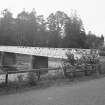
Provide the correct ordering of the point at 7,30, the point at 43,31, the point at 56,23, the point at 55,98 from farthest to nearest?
the point at 56,23, the point at 43,31, the point at 7,30, the point at 55,98

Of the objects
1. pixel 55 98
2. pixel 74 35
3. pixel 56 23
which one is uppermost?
pixel 56 23

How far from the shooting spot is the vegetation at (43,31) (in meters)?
54.8

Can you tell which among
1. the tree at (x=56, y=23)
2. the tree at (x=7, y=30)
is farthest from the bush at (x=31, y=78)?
the tree at (x=56, y=23)

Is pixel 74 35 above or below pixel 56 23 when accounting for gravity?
below

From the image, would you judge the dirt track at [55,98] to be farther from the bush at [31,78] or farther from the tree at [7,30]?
the tree at [7,30]

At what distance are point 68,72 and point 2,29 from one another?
51267mm

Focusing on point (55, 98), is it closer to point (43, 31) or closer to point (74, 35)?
point (74, 35)

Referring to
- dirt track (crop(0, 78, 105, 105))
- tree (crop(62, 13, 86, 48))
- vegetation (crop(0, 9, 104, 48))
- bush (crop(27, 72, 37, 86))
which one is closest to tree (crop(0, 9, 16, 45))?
vegetation (crop(0, 9, 104, 48))

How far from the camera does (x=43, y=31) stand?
6053cm

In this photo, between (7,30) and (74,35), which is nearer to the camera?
(74,35)

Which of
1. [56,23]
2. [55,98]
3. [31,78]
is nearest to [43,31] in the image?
[56,23]

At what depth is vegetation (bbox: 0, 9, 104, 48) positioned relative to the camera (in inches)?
2158

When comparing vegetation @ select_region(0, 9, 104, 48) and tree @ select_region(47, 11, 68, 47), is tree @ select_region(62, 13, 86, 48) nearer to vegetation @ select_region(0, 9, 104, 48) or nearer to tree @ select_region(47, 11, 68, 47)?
vegetation @ select_region(0, 9, 104, 48)

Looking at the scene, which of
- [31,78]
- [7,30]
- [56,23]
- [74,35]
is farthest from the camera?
[56,23]
